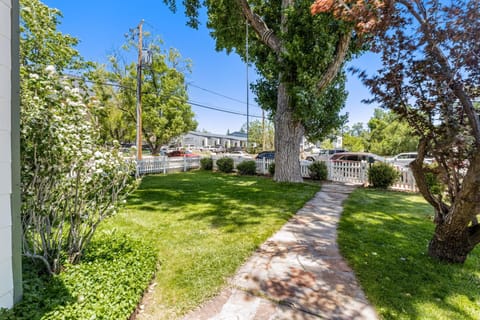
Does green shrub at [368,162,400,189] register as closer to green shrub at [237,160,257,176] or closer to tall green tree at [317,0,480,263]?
green shrub at [237,160,257,176]

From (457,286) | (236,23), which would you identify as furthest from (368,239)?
(236,23)

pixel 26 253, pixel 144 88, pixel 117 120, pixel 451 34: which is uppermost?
pixel 144 88

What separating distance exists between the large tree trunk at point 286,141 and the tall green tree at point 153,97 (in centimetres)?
1197

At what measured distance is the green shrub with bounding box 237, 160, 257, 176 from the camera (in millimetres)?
12016

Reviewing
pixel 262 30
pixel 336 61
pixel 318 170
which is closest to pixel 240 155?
pixel 318 170

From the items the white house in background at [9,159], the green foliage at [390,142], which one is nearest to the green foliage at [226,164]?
the white house in background at [9,159]

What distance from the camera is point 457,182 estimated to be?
2.72 m

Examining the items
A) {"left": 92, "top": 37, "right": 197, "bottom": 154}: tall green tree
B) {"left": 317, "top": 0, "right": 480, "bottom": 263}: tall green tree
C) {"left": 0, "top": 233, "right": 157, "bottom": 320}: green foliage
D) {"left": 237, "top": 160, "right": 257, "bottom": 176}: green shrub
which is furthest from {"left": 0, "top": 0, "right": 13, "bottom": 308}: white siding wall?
{"left": 92, "top": 37, "right": 197, "bottom": 154}: tall green tree

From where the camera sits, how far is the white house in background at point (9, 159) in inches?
57.4

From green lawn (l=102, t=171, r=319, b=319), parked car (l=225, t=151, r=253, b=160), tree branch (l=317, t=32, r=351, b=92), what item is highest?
tree branch (l=317, t=32, r=351, b=92)

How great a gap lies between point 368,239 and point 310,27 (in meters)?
6.35

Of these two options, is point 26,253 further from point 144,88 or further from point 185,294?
point 144,88

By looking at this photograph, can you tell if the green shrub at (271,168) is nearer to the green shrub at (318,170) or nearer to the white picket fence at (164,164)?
the green shrub at (318,170)

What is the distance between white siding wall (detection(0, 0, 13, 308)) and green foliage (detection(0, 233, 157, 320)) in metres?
0.23
